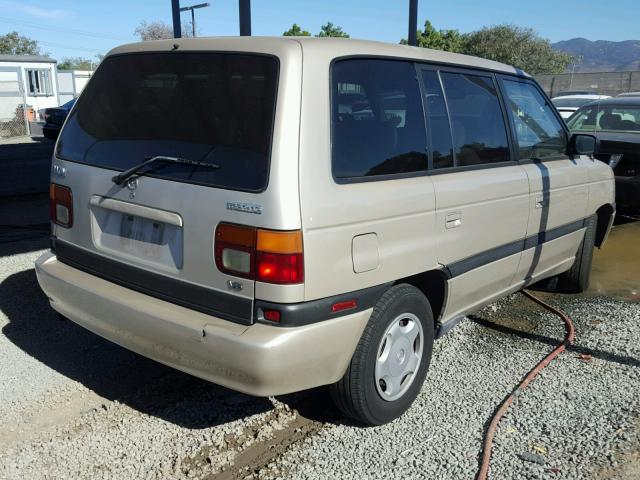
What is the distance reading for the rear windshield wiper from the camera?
2868 millimetres

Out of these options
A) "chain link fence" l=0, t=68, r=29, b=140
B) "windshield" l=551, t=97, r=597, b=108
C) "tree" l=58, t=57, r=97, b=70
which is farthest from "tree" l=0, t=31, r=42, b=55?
"windshield" l=551, t=97, r=597, b=108

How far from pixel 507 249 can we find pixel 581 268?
174 cm

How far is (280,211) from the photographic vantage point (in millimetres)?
2641

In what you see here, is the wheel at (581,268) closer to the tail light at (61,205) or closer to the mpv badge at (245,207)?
the mpv badge at (245,207)

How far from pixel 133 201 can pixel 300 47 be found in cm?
109

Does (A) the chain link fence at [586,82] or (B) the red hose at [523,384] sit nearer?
(B) the red hose at [523,384]

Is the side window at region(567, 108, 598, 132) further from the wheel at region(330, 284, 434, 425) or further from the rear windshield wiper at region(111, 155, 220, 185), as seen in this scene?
the rear windshield wiper at region(111, 155, 220, 185)

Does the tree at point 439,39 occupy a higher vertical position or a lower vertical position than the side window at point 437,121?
higher

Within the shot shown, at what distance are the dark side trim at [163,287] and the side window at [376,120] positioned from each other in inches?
30.0

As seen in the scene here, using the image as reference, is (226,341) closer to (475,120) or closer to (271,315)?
(271,315)

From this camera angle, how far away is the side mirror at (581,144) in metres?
4.78

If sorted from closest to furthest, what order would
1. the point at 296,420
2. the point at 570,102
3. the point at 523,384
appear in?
1. the point at 296,420
2. the point at 523,384
3. the point at 570,102

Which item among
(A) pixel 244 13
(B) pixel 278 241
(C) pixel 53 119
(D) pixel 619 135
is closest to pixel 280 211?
(B) pixel 278 241

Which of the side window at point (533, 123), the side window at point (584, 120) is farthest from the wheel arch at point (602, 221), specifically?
the side window at point (584, 120)
